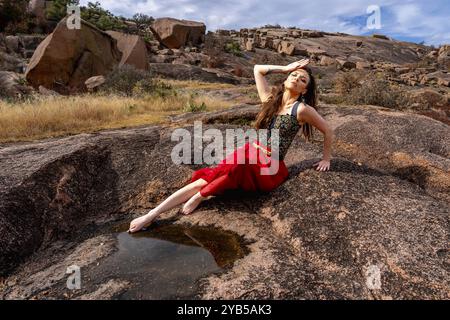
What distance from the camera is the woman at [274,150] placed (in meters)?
3.84

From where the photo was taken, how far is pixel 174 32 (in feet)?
111

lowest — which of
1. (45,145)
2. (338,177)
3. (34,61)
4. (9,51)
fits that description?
(338,177)

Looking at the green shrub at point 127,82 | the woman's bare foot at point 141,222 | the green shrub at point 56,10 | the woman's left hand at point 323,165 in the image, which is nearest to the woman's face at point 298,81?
the woman's left hand at point 323,165

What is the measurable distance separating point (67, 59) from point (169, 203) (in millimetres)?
14510

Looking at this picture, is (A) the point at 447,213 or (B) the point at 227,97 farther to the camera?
(B) the point at 227,97

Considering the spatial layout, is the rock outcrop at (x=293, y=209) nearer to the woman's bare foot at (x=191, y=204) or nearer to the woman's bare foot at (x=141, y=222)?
the woman's bare foot at (x=191, y=204)

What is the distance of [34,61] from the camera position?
15.8m

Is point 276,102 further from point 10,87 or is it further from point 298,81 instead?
point 10,87

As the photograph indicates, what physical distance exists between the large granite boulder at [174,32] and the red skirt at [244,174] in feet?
105

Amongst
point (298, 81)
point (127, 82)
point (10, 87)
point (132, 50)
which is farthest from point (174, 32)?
point (298, 81)

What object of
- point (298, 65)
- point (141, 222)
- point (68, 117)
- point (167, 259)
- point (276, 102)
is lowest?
point (167, 259)
